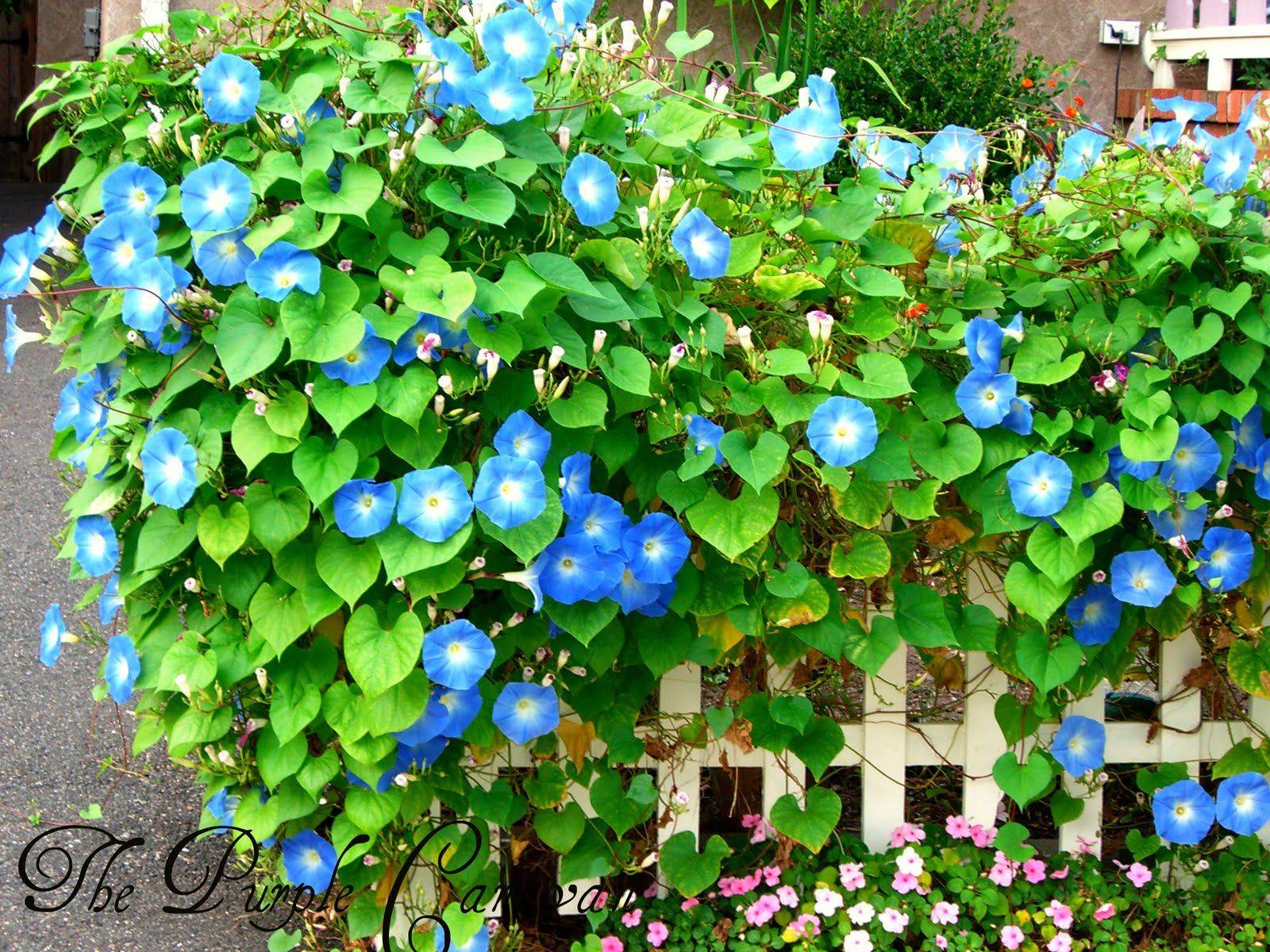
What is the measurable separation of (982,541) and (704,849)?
657 millimetres

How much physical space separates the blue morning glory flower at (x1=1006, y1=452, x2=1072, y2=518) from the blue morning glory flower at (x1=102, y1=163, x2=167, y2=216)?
3.80 ft

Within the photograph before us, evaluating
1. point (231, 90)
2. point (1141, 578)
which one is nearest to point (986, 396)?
point (1141, 578)

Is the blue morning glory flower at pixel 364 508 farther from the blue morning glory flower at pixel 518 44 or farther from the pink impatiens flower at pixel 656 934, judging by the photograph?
the pink impatiens flower at pixel 656 934

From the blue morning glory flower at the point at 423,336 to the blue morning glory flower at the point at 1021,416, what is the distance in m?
0.74

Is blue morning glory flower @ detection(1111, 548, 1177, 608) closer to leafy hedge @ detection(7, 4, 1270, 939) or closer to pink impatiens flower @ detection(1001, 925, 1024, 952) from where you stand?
leafy hedge @ detection(7, 4, 1270, 939)

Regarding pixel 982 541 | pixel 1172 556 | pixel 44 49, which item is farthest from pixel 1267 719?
pixel 44 49

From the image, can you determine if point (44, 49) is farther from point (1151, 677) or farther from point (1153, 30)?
point (1151, 677)

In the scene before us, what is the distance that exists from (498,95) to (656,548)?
23.5 inches

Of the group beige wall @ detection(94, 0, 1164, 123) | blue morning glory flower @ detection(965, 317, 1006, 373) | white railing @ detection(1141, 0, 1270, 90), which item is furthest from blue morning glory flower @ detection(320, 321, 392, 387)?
white railing @ detection(1141, 0, 1270, 90)

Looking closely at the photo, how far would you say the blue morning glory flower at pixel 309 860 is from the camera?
179 cm

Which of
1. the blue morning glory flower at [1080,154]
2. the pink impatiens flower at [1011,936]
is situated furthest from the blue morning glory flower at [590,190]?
the pink impatiens flower at [1011,936]

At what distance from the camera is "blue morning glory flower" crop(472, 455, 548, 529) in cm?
155

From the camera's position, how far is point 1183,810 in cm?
202

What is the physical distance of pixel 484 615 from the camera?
1.74m
